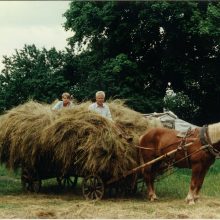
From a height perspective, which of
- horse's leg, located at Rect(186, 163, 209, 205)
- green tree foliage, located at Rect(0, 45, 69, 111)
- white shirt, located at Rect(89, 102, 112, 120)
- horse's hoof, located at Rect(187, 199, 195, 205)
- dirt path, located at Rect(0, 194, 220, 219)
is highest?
green tree foliage, located at Rect(0, 45, 69, 111)

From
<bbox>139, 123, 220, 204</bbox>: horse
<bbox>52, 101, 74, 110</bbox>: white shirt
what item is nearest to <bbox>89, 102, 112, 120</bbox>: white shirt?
<bbox>52, 101, 74, 110</bbox>: white shirt

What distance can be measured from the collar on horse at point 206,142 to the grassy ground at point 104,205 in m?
0.97

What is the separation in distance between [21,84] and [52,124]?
23834 millimetres

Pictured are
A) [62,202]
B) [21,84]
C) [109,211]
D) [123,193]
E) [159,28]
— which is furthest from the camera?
[21,84]

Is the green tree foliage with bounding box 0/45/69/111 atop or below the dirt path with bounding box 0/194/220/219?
atop

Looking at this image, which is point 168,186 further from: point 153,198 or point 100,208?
point 100,208

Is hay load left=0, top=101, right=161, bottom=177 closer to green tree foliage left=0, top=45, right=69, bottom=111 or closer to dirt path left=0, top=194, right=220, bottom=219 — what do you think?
dirt path left=0, top=194, right=220, bottom=219

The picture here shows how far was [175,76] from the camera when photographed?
1284 inches

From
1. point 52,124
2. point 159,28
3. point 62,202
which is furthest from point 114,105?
point 159,28

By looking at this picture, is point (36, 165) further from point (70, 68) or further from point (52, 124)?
point (70, 68)

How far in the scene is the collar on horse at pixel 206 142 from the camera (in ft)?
34.4

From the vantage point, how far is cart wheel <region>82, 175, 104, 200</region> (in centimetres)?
1091

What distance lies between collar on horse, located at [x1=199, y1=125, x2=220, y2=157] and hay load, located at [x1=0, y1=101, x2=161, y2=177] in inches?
56.3

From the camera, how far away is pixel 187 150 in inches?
429
